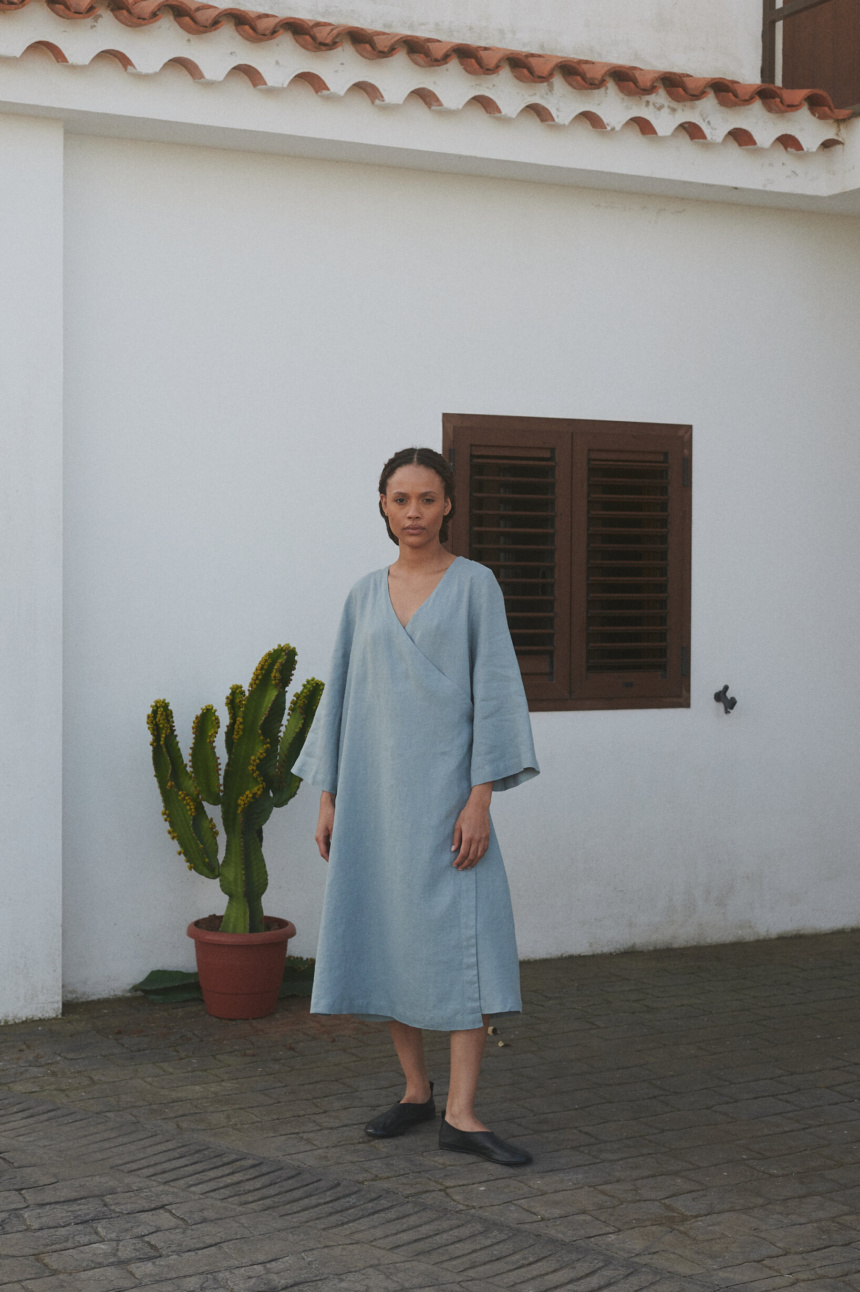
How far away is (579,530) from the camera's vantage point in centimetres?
675

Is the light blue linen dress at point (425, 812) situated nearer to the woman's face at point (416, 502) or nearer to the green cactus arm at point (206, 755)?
the woman's face at point (416, 502)

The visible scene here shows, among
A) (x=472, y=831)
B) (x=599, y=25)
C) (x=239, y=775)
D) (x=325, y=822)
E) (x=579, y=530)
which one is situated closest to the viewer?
(x=472, y=831)

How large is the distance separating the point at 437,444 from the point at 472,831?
2.72m

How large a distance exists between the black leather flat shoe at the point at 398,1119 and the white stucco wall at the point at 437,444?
185cm

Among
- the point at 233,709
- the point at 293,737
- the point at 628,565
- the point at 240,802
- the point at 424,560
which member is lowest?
the point at 240,802

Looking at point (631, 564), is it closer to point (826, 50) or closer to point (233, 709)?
point (233, 709)

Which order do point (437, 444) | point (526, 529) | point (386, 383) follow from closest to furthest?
point (386, 383), point (437, 444), point (526, 529)

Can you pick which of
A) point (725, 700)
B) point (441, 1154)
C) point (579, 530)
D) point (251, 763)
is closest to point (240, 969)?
point (251, 763)

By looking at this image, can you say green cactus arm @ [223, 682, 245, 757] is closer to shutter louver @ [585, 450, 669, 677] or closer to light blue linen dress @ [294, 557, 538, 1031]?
light blue linen dress @ [294, 557, 538, 1031]

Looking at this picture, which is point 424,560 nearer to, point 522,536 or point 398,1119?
point 398,1119

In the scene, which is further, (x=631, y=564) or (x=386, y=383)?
(x=631, y=564)

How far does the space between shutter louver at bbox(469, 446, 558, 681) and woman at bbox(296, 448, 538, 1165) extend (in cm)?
223

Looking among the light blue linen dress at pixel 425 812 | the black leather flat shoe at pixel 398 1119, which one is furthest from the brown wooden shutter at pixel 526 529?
the black leather flat shoe at pixel 398 1119

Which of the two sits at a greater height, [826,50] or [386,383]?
[826,50]
